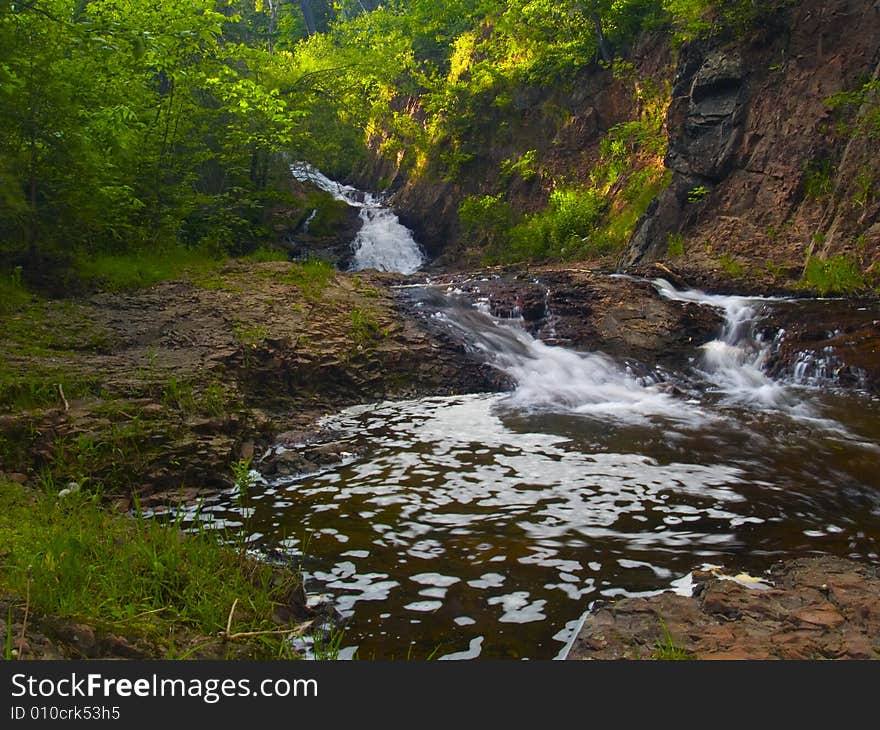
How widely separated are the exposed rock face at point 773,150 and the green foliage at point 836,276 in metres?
0.22

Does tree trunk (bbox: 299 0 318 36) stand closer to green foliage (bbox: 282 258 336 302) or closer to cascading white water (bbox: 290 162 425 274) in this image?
cascading white water (bbox: 290 162 425 274)

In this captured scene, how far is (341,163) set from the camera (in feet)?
110

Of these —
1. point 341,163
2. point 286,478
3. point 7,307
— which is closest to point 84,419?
point 286,478

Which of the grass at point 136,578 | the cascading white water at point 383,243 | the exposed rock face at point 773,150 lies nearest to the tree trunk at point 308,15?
the cascading white water at point 383,243

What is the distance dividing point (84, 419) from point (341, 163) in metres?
29.1

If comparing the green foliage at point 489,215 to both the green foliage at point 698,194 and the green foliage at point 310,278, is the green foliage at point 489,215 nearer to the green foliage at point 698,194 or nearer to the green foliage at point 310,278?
the green foliage at point 698,194

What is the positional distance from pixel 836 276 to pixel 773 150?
4510 millimetres

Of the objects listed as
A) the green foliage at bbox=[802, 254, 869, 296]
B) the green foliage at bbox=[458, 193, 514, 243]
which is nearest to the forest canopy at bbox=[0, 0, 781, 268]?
the green foliage at bbox=[458, 193, 514, 243]

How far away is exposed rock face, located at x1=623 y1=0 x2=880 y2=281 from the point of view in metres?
14.2

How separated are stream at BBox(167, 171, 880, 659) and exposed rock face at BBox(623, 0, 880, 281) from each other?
5292mm

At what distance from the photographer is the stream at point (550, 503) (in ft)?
13.6

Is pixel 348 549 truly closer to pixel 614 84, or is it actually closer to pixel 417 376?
pixel 417 376

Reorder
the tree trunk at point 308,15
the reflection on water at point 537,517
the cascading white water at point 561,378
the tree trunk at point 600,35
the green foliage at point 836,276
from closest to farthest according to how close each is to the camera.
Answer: the reflection on water at point 537,517 → the cascading white water at point 561,378 → the green foliage at point 836,276 → the tree trunk at point 600,35 → the tree trunk at point 308,15

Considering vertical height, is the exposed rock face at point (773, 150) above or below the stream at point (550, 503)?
above
